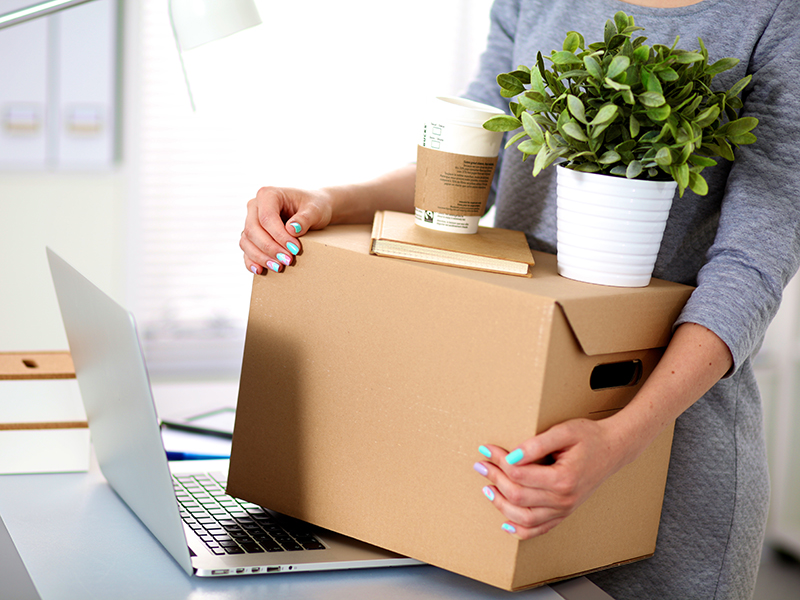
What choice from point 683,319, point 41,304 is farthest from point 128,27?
point 683,319

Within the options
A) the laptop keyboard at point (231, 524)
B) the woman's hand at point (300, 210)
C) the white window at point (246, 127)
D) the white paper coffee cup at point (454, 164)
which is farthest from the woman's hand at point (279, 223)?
the white window at point (246, 127)

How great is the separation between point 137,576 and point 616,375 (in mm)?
458

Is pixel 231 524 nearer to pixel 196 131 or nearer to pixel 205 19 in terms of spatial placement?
pixel 205 19

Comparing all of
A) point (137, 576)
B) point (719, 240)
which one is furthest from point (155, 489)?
point (719, 240)

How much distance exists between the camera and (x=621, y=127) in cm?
66

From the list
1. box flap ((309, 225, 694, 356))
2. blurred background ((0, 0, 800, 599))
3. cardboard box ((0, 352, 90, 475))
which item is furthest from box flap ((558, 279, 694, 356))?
blurred background ((0, 0, 800, 599))

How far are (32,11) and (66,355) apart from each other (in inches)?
16.8

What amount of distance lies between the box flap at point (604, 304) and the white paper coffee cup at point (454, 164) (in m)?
0.08

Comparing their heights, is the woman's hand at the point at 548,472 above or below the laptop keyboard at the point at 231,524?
above

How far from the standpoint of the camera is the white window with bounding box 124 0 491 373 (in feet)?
6.94

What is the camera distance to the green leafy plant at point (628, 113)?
622mm

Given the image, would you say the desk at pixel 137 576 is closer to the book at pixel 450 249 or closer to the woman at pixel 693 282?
the woman at pixel 693 282

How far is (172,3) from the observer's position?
83 cm

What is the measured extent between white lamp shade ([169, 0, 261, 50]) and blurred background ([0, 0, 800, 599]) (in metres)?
1.15
